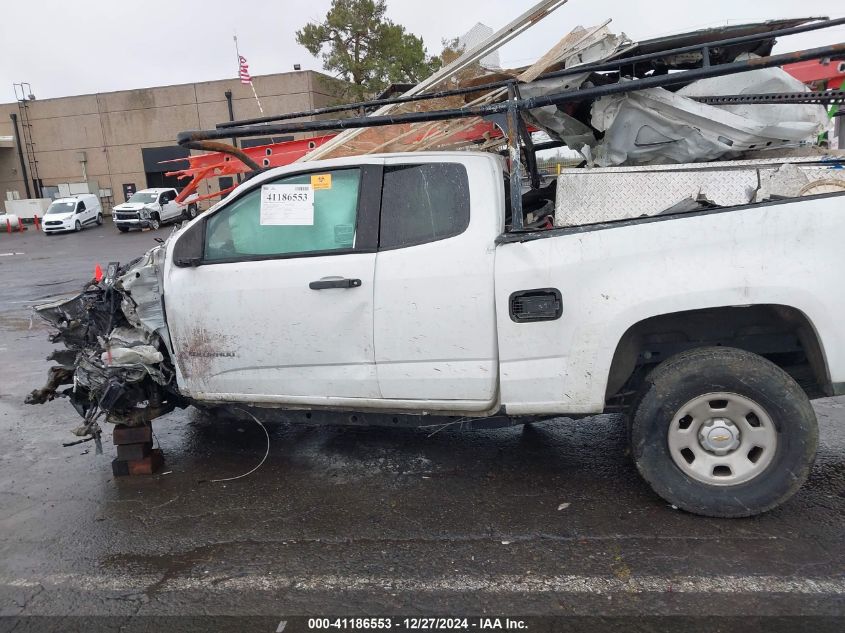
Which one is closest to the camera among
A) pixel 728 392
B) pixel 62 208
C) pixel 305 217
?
pixel 728 392

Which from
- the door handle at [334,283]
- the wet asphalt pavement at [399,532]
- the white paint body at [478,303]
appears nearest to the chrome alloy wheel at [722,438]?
the wet asphalt pavement at [399,532]

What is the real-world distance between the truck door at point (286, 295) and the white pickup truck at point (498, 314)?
12 mm

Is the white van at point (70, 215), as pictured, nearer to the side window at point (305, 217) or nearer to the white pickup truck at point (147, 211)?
the white pickup truck at point (147, 211)

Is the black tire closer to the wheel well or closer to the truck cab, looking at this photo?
the wheel well

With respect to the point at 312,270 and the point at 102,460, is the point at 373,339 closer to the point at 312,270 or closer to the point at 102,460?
the point at 312,270

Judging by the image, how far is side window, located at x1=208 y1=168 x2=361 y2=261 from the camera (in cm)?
369

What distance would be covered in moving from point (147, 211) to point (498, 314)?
29.1m

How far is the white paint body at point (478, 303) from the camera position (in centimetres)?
303

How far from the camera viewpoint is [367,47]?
103 ft

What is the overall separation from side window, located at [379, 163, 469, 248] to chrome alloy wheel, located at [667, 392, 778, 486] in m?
Result: 1.57

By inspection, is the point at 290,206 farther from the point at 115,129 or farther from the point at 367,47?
the point at 115,129

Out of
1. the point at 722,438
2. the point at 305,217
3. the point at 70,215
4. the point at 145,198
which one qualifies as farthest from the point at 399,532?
the point at 70,215

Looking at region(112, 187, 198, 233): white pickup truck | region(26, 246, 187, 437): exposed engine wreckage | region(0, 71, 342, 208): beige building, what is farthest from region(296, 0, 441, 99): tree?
region(26, 246, 187, 437): exposed engine wreckage

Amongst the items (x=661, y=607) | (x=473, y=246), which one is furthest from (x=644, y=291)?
(x=661, y=607)
